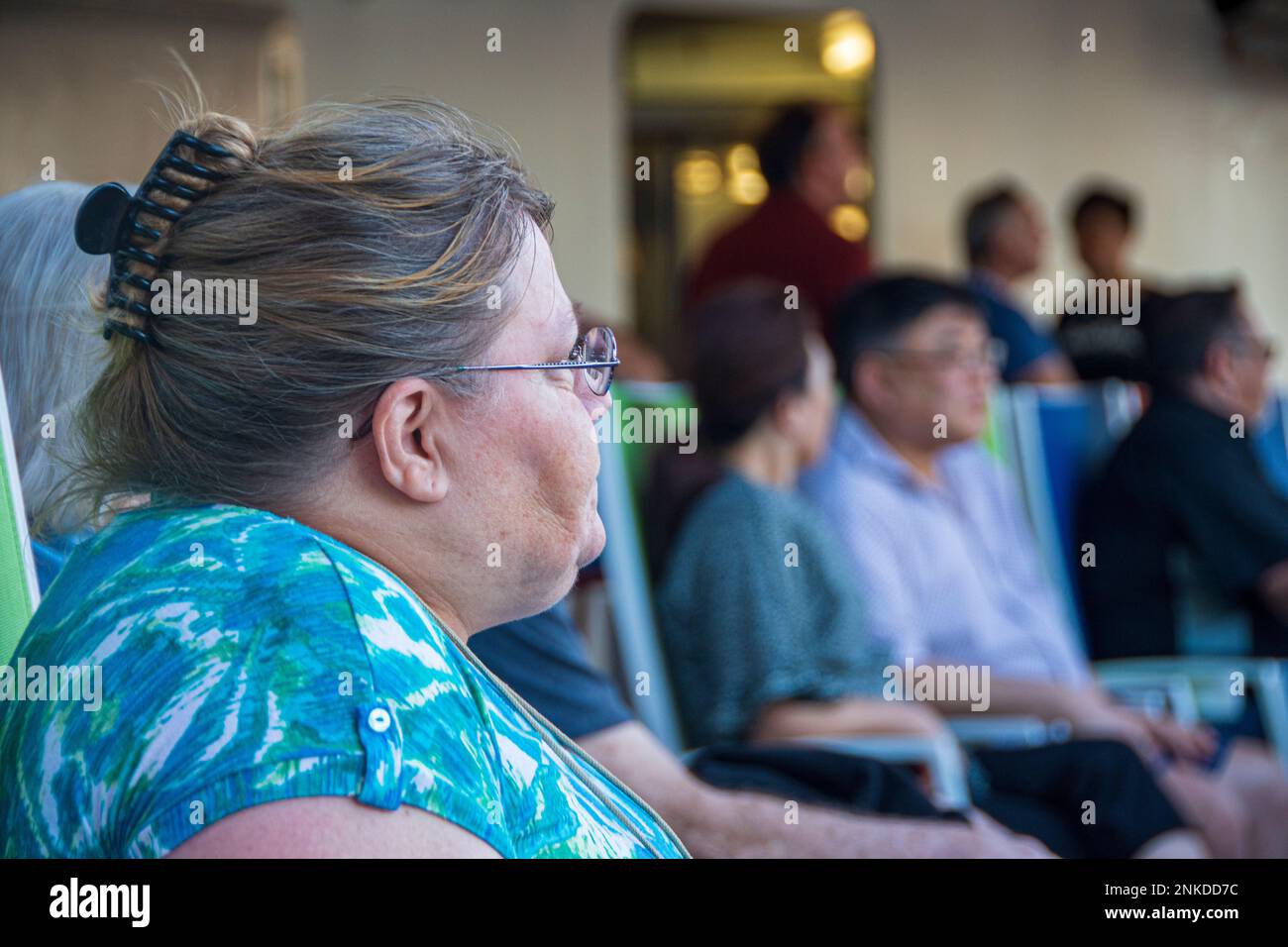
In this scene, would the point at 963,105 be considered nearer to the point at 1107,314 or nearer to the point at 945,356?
the point at 1107,314

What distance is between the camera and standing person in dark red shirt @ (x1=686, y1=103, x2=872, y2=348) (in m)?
4.59

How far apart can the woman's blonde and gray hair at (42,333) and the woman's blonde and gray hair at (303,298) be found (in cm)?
18

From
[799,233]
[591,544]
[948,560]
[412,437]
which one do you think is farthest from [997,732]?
[799,233]

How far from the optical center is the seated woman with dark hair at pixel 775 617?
8.21 ft

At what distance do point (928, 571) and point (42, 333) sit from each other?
7.07 ft

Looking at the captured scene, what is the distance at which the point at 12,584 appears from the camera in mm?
1222

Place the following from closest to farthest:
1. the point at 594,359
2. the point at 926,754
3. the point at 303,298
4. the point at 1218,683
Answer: the point at 303,298, the point at 594,359, the point at 926,754, the point at 1218,683

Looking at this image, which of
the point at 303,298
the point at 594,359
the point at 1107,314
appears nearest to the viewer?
the point at 303,298

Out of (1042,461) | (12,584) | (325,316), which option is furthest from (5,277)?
(1042,461)

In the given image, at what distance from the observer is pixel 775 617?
252 cm

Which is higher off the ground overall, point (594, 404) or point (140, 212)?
point (140, 212)

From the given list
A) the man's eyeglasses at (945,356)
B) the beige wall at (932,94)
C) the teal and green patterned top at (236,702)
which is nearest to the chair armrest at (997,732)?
the man's eyeglasses at (945,356)
